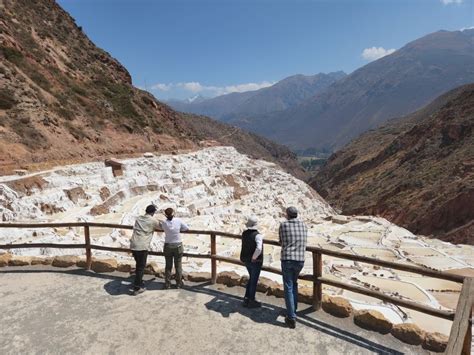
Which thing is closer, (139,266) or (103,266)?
(139,266)

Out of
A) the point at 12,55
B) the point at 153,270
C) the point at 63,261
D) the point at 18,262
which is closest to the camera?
the point at 153,270

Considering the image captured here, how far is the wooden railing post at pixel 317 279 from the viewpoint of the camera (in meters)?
5.72

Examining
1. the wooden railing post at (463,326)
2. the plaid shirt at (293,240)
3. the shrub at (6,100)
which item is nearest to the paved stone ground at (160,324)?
the wooden railing post at (463,326)

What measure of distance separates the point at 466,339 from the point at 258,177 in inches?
1085

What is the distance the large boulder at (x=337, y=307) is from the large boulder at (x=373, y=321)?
175 mm

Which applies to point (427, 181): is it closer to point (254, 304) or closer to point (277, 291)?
point (277, 291)

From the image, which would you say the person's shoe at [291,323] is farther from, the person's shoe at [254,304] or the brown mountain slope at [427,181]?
the brown mountain slope at [427,181]

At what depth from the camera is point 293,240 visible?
550 cm

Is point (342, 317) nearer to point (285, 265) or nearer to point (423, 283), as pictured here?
point (285, 265)

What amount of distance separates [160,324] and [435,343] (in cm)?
366

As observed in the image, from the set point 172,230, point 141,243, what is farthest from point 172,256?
point 141,243

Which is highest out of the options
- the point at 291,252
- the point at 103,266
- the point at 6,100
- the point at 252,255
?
the point at 6,100

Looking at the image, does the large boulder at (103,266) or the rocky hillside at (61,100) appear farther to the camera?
the rocky hillside at (61,100)

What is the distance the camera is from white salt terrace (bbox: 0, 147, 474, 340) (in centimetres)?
1073
